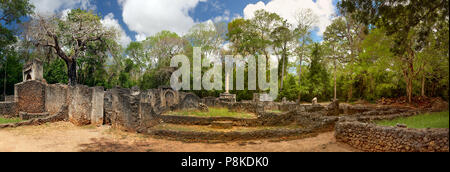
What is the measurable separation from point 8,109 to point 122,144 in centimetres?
1227

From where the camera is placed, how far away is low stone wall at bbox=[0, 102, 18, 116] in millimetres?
15617

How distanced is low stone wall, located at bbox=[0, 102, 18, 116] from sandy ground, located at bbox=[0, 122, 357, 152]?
18.5 feet

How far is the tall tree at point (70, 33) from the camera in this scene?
2256cm

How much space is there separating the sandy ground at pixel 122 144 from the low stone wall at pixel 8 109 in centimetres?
564

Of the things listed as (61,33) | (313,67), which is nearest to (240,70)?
(313,67)

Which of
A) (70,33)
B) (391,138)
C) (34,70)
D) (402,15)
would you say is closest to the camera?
(391,138)

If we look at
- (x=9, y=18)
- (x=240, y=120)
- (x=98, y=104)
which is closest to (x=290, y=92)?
(x=240, y=120)

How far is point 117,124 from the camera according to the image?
12.4 metres

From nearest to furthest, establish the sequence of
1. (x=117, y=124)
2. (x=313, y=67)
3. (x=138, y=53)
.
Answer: (x=117, y=124) < (x=313, y=67) < (x=138, y=53)

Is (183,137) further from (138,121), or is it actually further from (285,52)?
(285,52)

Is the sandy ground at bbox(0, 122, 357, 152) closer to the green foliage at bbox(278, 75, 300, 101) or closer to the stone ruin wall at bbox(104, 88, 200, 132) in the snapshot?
the stone ruin wall at bbox(104, 88, 200, 132)

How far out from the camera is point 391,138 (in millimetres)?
7207

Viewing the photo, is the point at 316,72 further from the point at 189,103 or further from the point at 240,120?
the point at 240,120

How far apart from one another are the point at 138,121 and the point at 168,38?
2760 centimetres
